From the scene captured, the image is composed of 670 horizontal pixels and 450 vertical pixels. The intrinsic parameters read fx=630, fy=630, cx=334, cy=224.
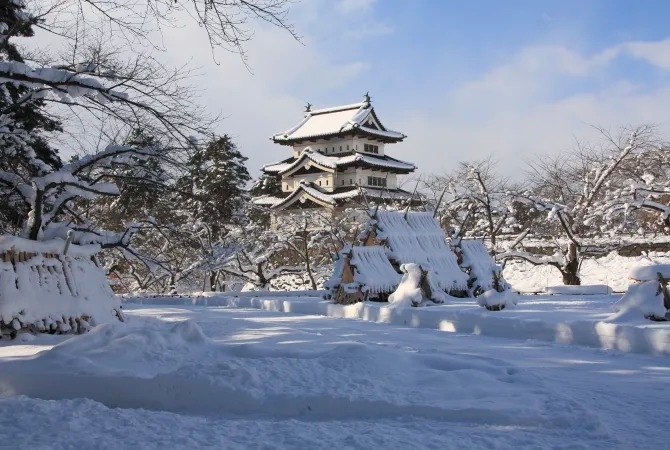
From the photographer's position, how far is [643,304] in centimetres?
1095

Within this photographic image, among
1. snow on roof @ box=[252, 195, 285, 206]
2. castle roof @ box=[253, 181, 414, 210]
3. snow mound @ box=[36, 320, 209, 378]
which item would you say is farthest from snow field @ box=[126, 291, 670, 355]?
snow on roof @ box=[252, 195, 285, 206]

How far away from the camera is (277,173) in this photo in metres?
51.6

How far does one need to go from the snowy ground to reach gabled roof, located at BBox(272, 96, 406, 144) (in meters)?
41.6

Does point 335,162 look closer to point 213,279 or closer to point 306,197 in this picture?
point 306,197

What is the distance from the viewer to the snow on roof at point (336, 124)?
49.8 metres

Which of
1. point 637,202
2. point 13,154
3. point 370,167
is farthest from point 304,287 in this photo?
point 13,154

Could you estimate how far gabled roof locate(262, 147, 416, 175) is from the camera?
47.9 m

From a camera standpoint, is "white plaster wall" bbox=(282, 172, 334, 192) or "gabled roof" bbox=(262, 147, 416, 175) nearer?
"gabled roof" bbox=(262, 147, 416, 175)

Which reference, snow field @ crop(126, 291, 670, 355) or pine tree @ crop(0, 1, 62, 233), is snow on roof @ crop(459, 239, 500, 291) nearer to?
snow field @ crop(126, 291, 670, 355)

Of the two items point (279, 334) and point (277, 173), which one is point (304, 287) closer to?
point (277, 173)

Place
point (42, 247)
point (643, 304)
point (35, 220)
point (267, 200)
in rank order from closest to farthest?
point (643, 304)
point (42, 247)
point (35, 220)
point (267, 200)

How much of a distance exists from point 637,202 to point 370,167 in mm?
30479

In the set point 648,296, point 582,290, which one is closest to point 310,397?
point 648,296

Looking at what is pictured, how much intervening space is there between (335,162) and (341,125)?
4116 mm
